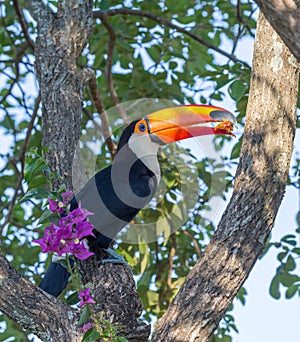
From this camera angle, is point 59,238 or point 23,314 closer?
point 59,238

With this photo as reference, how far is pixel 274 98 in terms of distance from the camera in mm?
3391

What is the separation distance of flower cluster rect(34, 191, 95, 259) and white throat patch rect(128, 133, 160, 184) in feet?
7.07

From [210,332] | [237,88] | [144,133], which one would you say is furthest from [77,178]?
[210,332]

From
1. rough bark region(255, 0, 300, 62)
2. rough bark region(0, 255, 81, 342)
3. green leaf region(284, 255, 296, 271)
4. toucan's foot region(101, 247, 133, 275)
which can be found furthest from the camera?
green leaf region(284, 255, 296, 271)

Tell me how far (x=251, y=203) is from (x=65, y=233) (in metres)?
1.00

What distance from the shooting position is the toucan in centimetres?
431

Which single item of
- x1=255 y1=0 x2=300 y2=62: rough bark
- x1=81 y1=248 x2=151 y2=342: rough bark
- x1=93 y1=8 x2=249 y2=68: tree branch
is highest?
x1=93 y1=8 x2=249 y2=68: tree branch

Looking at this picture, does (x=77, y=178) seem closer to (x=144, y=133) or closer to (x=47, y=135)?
(x=47, y=135)

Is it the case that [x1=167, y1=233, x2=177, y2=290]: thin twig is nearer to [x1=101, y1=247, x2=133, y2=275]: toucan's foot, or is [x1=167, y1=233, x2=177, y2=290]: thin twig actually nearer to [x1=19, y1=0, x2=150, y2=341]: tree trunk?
[x1=101, y1=247, x2=133, y2=275]: toucan's foot

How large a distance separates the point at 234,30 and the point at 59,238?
14.3 feet

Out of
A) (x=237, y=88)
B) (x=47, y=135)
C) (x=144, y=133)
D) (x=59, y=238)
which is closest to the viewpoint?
(x=59, y=238)

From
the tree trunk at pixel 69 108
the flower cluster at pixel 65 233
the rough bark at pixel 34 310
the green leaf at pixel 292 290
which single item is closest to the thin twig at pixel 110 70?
the tree trunk at pixel 69 108

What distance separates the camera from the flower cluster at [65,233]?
2574mm

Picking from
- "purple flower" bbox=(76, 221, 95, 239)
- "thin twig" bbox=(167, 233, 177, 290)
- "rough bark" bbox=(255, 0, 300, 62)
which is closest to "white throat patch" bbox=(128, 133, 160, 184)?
"thin twig" bbox=(167, 233, 177, 290)
